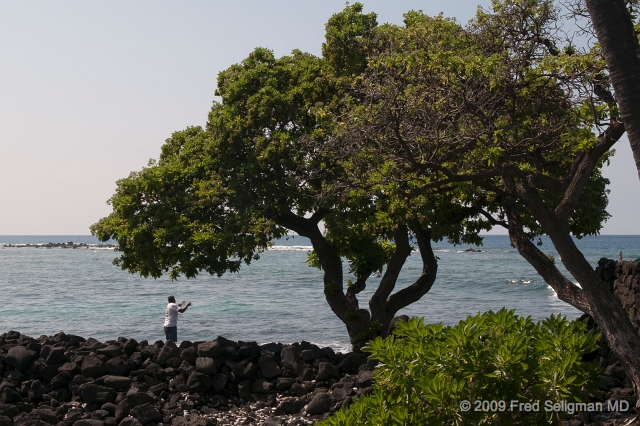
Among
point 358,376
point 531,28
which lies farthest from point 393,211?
point 531,28

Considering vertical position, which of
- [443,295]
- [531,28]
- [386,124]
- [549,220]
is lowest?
[443,295]

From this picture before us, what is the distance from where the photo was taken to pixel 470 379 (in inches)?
279

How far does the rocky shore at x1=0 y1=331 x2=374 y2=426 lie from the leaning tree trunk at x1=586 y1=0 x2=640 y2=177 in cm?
566

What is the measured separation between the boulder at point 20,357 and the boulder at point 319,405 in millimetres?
5431

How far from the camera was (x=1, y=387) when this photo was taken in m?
11.8

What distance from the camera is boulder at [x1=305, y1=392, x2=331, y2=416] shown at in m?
10.7

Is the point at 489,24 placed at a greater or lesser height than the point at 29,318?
greater

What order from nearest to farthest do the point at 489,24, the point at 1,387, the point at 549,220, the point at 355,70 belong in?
the point at 549,220 → the point at 489,24 → the point at 1,387 → the point at 355,70

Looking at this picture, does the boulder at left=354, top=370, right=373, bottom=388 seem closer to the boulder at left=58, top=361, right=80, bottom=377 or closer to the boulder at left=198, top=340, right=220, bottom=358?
the boulder at left=198, top=340, right=220, bottom=358

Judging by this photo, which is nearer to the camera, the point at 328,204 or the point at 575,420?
the point at 575,420

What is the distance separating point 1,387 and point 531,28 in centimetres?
1039

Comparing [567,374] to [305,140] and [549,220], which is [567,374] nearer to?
[549,220]

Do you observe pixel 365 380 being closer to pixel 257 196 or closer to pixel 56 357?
pixel 257 196

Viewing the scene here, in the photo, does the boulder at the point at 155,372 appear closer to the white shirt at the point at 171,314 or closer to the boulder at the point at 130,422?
the boulder at the point at 130,422
